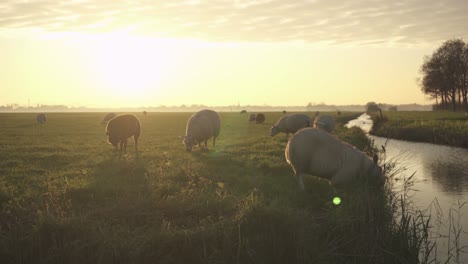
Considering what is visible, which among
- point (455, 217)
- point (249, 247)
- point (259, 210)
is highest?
point (259, 210)

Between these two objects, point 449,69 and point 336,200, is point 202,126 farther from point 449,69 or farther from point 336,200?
point 449,69

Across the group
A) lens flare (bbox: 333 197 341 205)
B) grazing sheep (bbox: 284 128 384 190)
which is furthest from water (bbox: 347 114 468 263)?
lens flare (bbox: 333 197 341 205)

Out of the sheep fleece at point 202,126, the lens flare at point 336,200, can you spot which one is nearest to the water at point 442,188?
the lens flare at point 336,200

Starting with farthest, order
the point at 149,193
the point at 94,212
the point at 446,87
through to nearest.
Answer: the point at 446,87
the point at 149,193
the point at 94,212

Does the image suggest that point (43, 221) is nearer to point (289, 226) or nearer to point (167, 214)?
point (167, 214)

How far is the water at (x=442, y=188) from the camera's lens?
8.45 m

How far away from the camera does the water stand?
27.7 ft

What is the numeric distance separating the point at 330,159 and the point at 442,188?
5481 mm

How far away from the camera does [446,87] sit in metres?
68.9

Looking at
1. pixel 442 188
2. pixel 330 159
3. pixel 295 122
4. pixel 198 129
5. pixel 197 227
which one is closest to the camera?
pixel 197 227

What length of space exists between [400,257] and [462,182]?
891 cm

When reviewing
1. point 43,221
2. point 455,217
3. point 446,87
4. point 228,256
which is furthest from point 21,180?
point 446,87

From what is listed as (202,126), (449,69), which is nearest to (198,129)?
(202,126)

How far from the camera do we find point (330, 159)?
10312 mm
